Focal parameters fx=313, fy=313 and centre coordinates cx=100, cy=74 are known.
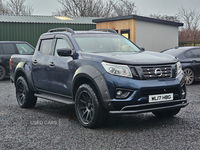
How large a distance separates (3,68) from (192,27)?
122 ft

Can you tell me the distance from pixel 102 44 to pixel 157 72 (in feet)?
5.17

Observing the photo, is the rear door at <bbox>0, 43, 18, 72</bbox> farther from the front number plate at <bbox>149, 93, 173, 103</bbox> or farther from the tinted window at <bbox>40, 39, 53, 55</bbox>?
the front number plate at <bbox>149, 93, 173, 103</bbox>

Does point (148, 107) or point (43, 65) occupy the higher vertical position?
point (43, 65)

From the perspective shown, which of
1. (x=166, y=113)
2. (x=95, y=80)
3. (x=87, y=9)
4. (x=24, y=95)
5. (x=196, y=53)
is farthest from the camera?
(x=87, y=9)

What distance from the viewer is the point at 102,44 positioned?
20.8ft

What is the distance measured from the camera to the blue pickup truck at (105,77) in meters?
4.98

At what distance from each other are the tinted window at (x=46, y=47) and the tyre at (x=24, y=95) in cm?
100

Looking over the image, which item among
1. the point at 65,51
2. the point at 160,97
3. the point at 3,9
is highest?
the point at 3,9

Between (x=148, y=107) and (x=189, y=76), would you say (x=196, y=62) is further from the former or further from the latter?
(x=148, y=107)

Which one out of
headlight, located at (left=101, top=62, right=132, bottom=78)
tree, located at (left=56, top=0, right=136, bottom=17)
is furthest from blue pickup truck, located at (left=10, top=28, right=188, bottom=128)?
tree, located at (left=56, top=0, right=136, bottom=17)

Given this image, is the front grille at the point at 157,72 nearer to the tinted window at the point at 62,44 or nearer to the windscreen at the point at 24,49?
the tinted window at the point at 62,44

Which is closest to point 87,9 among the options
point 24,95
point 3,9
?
point 3,9

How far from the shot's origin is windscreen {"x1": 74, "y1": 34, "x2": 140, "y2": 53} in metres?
6.13

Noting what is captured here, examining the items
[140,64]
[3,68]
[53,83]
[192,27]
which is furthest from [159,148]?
[192,27]
